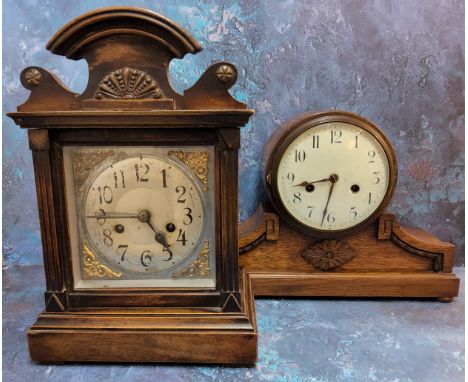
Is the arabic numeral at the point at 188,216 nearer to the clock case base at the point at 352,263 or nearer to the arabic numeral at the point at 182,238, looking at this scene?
the arabic numeral at the point at 182,238

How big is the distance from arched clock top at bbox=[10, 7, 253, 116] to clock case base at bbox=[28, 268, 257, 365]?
0.44 metres

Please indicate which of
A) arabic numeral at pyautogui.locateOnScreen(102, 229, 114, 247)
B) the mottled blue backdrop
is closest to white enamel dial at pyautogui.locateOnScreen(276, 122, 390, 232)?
the mottled blue backdrop

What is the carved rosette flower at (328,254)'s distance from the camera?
111 cm

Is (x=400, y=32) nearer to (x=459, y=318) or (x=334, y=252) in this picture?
(x=334, y=252)

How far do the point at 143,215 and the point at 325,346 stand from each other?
0.52 metres

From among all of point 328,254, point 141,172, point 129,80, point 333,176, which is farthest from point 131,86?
point 328,254

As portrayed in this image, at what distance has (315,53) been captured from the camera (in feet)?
4.00

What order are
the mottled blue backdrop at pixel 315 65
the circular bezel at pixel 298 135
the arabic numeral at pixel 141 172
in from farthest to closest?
the mottled blue backdrop at pixel 315 65 < the circular bezel at pixel 298 135 < the arabic numeral at pixel 141 172

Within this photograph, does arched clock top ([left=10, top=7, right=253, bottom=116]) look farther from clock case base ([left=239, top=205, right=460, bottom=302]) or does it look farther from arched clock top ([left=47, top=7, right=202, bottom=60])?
clock case base ([left=239, top=205, right=460, bottom=302])

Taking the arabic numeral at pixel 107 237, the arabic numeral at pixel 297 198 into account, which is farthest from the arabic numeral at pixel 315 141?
the arabic numeral at pixel 107 237

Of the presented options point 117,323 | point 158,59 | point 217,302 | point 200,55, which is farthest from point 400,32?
point 117,323

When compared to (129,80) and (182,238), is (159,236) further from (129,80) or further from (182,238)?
(129,80)

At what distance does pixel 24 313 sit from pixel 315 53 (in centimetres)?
113

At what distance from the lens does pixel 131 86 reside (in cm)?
79
